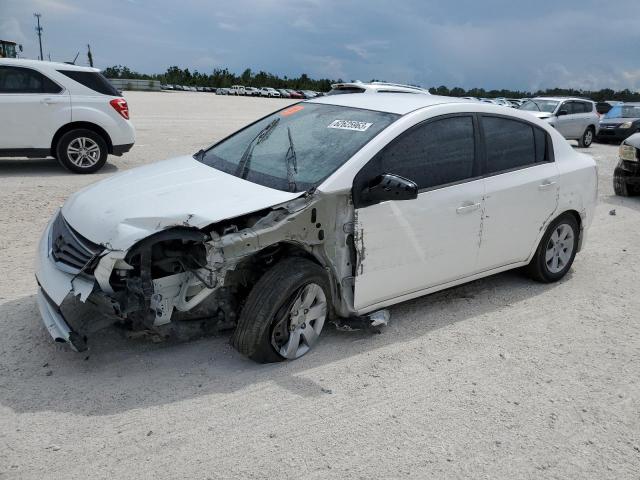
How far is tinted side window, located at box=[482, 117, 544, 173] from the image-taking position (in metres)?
4.69

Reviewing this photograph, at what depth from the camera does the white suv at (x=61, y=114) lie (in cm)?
943

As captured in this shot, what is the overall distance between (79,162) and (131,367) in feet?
23.5

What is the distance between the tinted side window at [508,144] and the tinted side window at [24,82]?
7681 mm

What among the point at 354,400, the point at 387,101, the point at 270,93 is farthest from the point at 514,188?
the point at 270,93

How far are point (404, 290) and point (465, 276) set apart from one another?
68cm

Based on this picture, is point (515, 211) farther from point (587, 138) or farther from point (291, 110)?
point (587, 138)

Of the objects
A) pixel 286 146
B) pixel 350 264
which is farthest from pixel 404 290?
pixel 286 146

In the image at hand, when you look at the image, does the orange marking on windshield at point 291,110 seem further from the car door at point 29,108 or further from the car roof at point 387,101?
the car door at point 29,108

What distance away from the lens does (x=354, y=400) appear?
3.46 meters

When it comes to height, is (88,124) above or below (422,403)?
above

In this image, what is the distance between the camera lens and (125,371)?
3637 millimetres

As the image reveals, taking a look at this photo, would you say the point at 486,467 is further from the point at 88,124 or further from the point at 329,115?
the point at 88,124

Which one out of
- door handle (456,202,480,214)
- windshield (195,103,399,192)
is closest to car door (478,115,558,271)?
door handle (456,202,480,214)

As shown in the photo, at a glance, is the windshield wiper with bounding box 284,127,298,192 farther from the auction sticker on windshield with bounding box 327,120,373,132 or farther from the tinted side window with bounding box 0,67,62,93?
the tinted side window with bounding box 0,67,62,93
